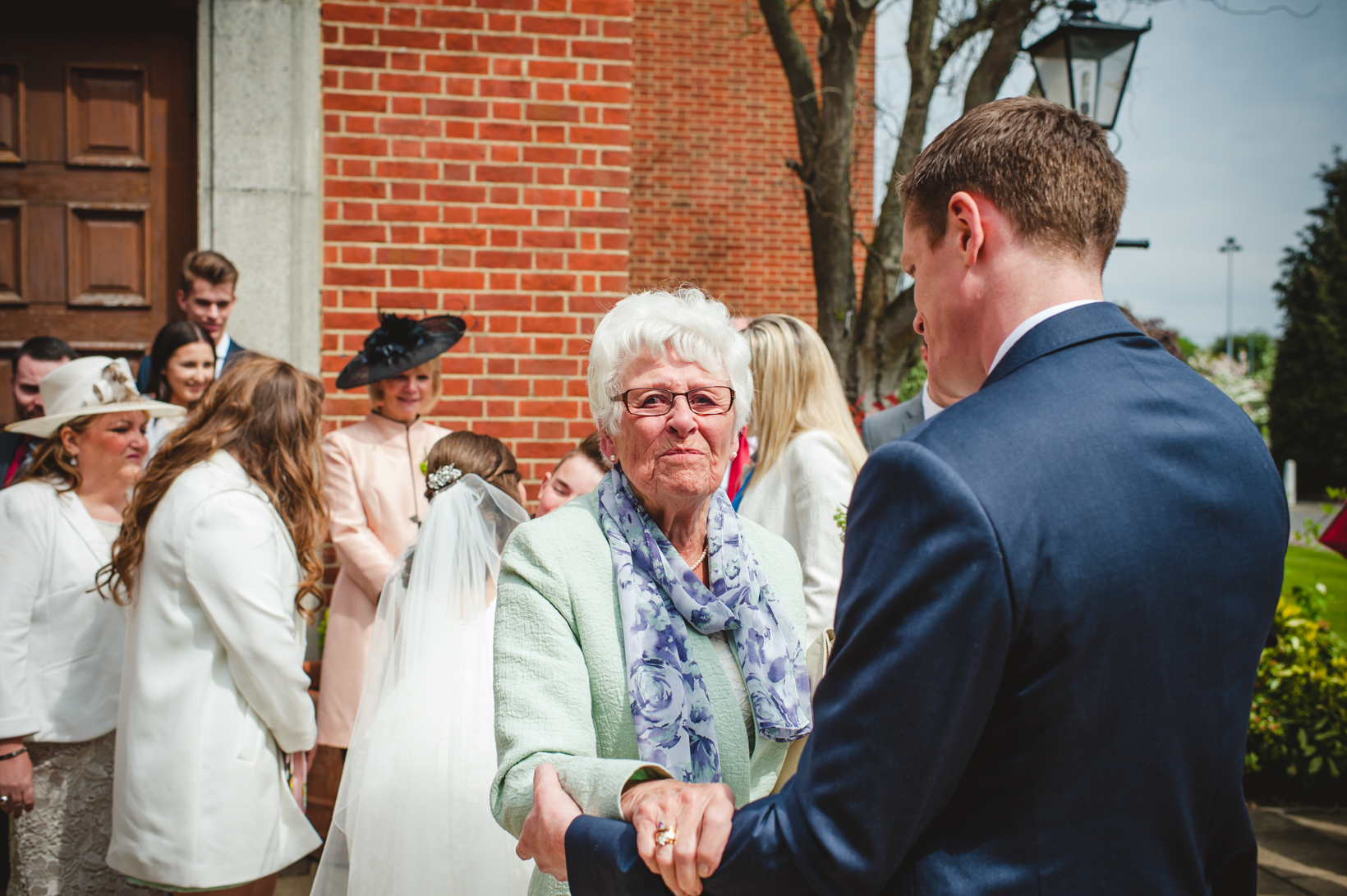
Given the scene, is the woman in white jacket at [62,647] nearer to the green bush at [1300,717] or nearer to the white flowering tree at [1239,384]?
the green bush at [1300,717]

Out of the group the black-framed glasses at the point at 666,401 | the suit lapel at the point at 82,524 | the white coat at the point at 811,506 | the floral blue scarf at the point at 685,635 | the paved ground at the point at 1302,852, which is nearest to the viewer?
the floral blue scarf at the point at 685,635

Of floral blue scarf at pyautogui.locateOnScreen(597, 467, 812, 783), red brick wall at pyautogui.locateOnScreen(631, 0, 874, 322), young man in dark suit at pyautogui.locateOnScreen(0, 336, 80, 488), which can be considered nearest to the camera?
floral blue scarf at pyautogui.locateOnScreen(597, 467, 812, 783)

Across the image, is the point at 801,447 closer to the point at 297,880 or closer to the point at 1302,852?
the point at 297,880

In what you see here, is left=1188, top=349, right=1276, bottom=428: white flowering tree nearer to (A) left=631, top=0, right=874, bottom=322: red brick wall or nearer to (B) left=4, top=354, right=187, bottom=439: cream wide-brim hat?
(A) left=631, top=0, right=874, bottom=322: red brick wall

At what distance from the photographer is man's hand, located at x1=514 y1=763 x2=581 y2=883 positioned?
4.72 ft

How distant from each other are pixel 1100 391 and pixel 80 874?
138 inches

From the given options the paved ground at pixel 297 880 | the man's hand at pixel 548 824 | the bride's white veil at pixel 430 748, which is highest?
the man's hand at pixel 548 824

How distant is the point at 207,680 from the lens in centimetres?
284

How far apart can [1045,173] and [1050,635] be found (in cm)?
60

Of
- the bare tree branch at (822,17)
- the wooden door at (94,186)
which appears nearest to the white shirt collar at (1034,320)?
the wooden door at (94,186)

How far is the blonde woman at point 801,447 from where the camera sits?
11.0ft

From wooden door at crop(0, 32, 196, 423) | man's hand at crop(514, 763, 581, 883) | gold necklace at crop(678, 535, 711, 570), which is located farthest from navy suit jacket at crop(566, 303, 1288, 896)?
wooden door at crop(0, 32, 196, 423)

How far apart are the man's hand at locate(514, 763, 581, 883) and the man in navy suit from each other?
0.36 metres

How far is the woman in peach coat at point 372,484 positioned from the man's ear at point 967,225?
3.09 meters
